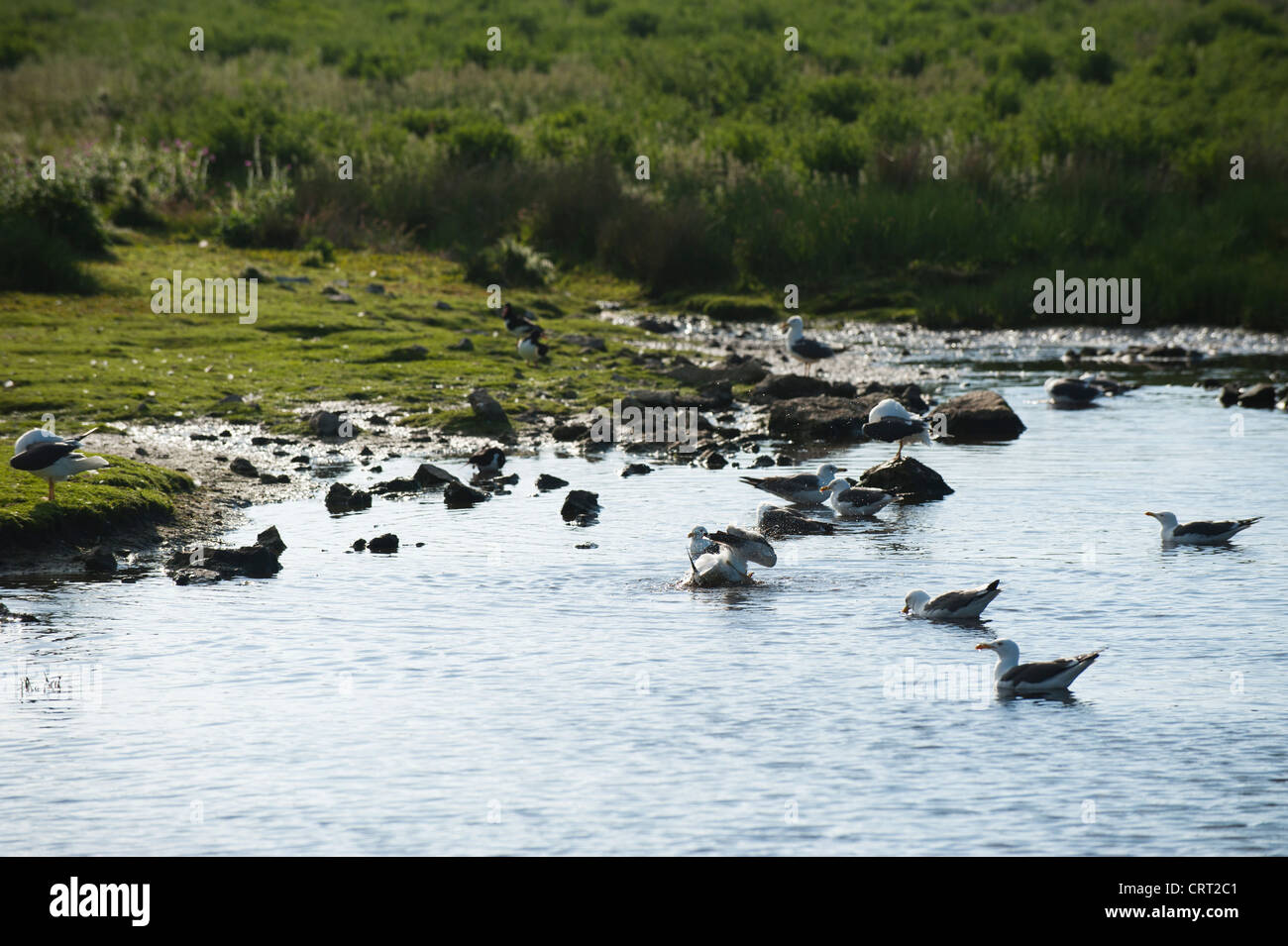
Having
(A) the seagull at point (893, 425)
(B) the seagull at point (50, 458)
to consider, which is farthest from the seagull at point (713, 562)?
(B) the seagull at point (50, 458)

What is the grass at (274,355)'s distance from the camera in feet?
68.8

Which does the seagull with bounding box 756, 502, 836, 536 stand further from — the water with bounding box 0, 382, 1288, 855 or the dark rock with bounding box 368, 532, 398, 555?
the dark rock with bounding box 368, 532, 398, 555

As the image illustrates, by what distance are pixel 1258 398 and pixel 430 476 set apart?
14766mm

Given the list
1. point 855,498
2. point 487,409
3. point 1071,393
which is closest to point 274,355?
point 487,409

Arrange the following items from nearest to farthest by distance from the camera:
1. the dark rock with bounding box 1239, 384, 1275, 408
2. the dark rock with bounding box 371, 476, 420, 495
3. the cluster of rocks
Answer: the cluster of rocks → the dark rock with bounding box 371, 476, 420, 495 → the dark rock with bounding box 1239, 384, 1275, 408

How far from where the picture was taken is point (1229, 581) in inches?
553

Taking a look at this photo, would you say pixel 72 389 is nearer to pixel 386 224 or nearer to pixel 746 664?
pixel 746 664

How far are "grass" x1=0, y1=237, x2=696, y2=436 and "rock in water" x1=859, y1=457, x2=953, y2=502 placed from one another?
6.44 m

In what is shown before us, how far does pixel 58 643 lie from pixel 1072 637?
859 centimetres

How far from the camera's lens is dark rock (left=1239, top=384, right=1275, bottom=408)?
79.7ft

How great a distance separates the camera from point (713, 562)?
13.9 m

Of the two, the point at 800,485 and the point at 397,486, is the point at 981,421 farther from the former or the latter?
the point at 397,486

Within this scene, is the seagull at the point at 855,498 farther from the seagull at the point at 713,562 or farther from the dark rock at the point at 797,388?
the dark rock at the point at 797,388

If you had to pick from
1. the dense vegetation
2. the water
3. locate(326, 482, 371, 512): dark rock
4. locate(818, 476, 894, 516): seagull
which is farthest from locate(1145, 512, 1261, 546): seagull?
the dense vegetation
